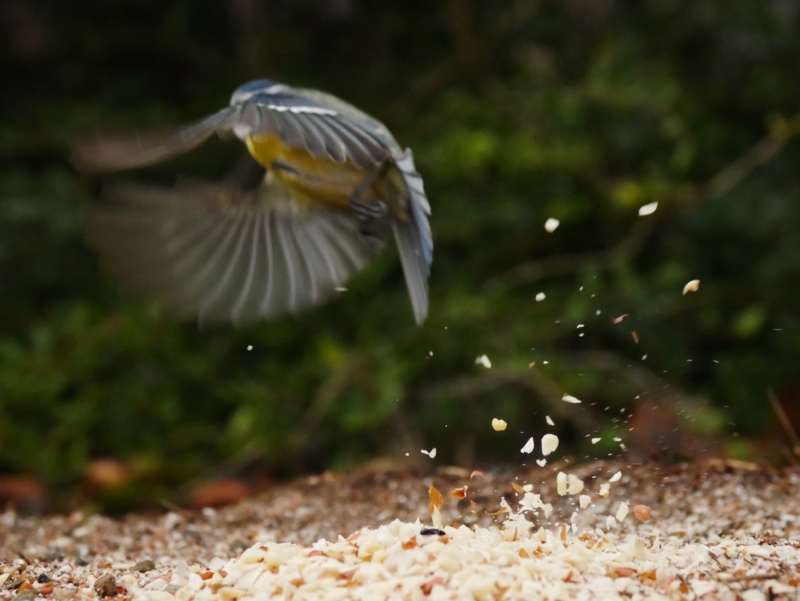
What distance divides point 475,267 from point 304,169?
1.57m

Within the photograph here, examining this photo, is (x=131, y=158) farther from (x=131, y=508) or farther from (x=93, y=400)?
(x=93, y=400)

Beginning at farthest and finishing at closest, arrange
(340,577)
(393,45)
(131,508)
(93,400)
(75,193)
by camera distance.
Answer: (393,45), (75,193), (93,400), (131,508), (340,577)

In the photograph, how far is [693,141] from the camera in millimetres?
3521

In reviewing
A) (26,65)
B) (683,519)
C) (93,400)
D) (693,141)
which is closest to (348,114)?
(683,519)

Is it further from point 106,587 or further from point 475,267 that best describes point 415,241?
point 475,267

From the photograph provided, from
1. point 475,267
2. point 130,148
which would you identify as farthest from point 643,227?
point 130,148

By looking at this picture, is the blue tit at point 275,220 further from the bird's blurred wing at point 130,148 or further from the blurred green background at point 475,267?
the blurred green background at point 475,267

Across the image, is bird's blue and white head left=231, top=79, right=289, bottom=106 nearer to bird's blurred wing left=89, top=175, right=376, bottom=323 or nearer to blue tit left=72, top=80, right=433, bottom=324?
blue tit left=72, top=80, right=433, bottom=324

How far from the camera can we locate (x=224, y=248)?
2.15 m

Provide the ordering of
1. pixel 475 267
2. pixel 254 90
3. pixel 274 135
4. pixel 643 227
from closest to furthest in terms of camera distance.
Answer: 1. pixel 274 135
2. pixel 254 90
3. pixel 643 227
4. pixel 475 267

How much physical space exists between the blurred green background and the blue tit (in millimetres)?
828

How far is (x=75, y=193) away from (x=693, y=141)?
6.70ft

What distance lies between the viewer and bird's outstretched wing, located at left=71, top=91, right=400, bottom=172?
1672mm

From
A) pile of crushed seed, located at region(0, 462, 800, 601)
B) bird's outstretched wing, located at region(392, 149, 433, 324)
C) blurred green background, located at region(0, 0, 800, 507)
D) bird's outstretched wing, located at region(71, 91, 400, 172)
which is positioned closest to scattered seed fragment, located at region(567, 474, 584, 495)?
pile of crushed seed, located at region(0, 462, 800, 601)
